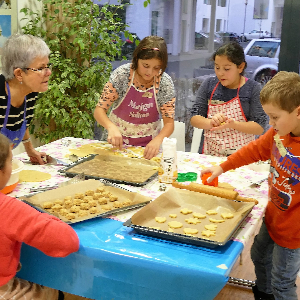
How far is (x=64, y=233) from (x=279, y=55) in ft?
9.67

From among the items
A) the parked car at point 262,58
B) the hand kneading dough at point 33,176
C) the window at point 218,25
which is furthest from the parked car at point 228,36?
the hand kneading dough at point 33,176

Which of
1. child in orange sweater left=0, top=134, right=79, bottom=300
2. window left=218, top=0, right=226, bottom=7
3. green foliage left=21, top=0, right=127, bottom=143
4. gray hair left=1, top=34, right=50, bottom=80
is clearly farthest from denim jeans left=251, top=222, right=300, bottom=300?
window left=218, top=0, right=226, bottom=7

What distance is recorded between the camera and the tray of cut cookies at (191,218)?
127 centimetres

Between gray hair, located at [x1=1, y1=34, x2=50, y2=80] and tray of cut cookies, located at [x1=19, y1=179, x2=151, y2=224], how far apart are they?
2.45 feet

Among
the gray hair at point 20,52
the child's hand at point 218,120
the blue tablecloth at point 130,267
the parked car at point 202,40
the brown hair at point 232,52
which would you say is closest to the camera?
the blue tablecloth at point 130,267

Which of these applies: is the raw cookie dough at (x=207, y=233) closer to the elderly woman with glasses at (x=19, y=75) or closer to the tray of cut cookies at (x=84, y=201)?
the tray of cut cookies at (x=84, y=201)

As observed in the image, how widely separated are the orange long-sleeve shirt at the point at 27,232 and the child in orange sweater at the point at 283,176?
775 millimetres

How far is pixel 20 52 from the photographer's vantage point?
195cm

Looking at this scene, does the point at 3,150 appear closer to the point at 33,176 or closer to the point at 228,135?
the point at 33,176

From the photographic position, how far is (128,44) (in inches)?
167

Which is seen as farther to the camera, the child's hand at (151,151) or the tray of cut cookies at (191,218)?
the child's hand at (151,151)

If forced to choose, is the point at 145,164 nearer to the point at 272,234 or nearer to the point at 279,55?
the point at 272,234

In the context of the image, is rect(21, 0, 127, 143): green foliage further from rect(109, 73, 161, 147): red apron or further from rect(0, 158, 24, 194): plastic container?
rect(0, 158, 24, 194): plastic container

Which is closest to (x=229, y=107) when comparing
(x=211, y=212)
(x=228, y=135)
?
(x=228, y=135)
